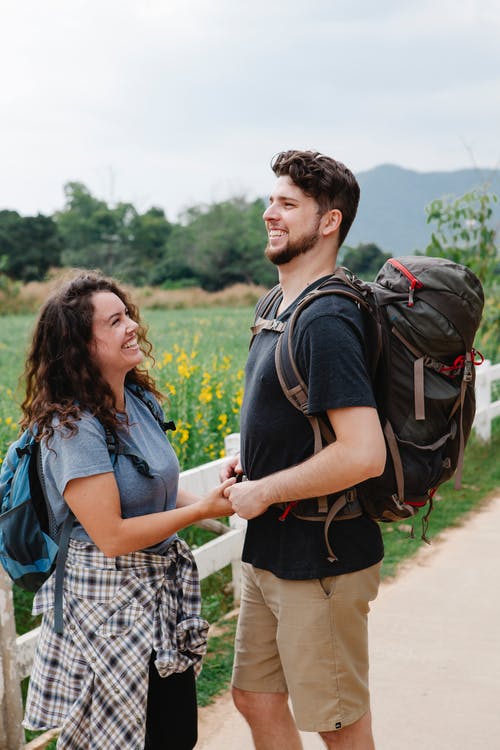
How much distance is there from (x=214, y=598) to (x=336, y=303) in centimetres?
299

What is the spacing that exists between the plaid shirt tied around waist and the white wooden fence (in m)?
0.84

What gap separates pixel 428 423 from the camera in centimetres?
244

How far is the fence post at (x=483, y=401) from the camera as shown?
785cm

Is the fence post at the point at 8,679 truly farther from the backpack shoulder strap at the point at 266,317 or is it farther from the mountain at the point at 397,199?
the mountain at the point at 397,199

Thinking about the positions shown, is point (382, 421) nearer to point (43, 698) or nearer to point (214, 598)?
point (43, 698)

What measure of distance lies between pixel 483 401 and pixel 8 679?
5.78 meters

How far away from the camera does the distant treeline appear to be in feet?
177

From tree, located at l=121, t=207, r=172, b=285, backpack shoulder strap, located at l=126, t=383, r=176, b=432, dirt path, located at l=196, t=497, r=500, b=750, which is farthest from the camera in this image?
→ tree, located at l=121, t=207, r=172, b=285

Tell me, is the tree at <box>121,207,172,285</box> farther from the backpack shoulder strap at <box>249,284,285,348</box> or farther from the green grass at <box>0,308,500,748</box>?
the backpack shoulder strap at <box>249,284,285,348</box>

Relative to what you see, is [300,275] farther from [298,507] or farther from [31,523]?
[31,523]

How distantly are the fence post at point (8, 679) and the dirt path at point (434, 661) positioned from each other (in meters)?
0.76

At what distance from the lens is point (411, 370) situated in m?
2.42

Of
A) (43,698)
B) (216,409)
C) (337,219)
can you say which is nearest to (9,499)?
(43,698)

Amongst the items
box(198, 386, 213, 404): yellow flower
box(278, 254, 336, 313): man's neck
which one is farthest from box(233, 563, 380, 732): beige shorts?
box(198, 386, 213, 404): yellow flower
